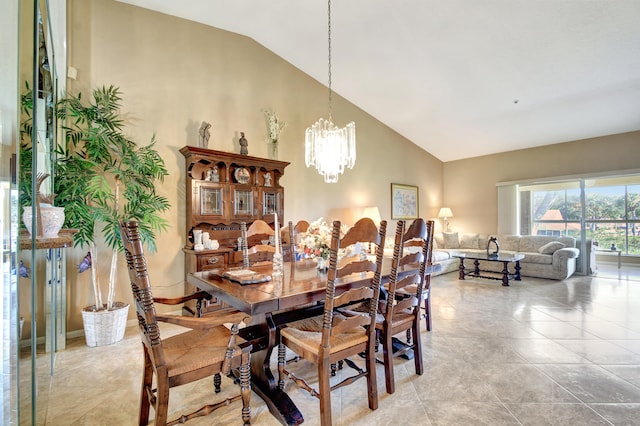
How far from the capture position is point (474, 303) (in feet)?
13.3

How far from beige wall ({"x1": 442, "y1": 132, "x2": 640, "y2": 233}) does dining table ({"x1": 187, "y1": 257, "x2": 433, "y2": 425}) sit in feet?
20.0

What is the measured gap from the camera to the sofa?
5355 millimetres

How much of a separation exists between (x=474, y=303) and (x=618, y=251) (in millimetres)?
5024

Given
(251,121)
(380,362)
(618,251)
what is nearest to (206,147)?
(251,121)

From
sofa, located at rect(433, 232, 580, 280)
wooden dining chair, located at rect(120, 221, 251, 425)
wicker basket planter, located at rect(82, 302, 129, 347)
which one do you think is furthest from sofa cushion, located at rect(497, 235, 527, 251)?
wicker basket planter, located at rect(82, 302, 129, 347)

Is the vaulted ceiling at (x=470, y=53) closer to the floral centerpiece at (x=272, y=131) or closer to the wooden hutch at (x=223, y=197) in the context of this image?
the floral centerpiece at (x=272, y=131)

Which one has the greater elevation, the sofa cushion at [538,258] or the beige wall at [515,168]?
the beige wall at [515,168]

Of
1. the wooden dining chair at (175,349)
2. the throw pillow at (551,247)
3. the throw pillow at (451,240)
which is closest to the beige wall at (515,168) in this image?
the throw pillow at (451,240)

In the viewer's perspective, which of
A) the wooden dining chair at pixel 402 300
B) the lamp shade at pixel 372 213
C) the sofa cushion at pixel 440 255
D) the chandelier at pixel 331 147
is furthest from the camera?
the sofa cushion at pixel 440 255

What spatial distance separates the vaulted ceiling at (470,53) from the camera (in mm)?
3291

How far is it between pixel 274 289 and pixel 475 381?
1.64m

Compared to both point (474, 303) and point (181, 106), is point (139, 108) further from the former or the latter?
point (474, 303)

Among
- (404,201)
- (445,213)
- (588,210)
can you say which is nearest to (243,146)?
(404,201)

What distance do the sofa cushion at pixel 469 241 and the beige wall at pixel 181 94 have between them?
11.2ft
